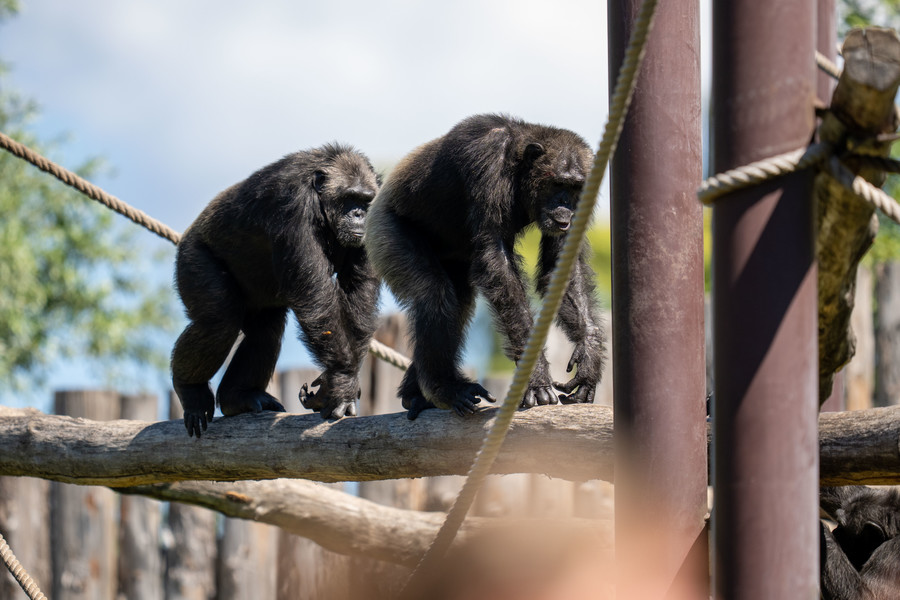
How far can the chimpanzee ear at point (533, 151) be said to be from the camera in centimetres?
564

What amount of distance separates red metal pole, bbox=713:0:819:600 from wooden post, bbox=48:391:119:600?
7.22 metres

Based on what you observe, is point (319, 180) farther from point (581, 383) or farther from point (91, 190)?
point (581, 383)

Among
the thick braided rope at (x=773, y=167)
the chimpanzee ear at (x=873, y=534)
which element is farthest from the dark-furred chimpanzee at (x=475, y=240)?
the thick braided rope at (x=773, y=167)

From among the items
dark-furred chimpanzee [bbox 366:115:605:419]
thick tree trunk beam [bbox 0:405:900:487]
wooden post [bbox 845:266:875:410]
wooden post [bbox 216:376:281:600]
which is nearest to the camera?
thick tree trunk beam [bbox 0:405:900:487]

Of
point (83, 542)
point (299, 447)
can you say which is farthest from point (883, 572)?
point (83, 542)

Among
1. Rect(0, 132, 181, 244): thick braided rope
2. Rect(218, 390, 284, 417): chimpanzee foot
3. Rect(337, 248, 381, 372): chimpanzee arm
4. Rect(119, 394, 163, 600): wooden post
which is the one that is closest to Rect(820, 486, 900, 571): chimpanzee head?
Rect(337, 248, 381, 372): chimpanzee arm

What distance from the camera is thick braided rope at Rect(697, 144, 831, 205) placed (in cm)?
251

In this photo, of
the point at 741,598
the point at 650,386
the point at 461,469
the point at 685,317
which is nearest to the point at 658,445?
the point at 650,386

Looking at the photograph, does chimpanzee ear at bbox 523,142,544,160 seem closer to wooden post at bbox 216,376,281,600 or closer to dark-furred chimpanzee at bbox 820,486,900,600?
dark-furred chimpanzee at bbox 820,486,900,600

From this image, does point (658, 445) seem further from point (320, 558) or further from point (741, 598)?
point (320, 558)

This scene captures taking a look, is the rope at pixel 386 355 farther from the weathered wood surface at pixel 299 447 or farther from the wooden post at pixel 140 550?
the wooden post at pixel 140 550

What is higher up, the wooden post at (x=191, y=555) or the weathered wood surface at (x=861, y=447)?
the weathered wood surface at (x=861, y=447)

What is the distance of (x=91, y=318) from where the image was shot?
15516 millimetres

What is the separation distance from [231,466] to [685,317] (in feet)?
10.6
